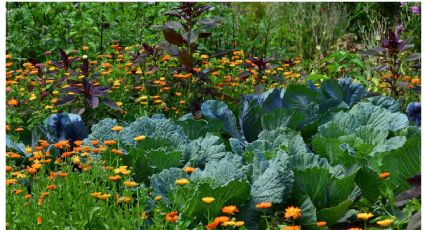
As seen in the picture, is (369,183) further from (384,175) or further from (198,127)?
(198,127)

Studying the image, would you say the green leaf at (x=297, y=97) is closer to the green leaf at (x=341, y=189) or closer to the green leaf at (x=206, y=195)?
the green leaf at (x=341, y=189)

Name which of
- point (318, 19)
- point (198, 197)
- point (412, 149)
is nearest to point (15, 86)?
point (198, 197)

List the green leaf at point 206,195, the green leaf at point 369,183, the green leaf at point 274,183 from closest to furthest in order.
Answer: the green leaf at point 206,195 < the green leaf at point 274,183 < the green leaf at point 369,183

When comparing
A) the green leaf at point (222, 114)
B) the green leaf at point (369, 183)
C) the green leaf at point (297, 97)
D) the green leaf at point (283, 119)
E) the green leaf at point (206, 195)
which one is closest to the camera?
the green leaf at point (206, 195)

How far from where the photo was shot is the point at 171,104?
5.30 meters

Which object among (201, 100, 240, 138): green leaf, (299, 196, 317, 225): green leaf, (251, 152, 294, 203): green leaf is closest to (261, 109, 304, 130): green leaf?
(201, 100, 240, 138): green leaf

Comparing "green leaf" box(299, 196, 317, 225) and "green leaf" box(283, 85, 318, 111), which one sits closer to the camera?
"green leaf" box(299, 196, 317, 225)

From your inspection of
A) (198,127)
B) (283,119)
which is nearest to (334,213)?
(283,119)

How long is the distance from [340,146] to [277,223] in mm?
736

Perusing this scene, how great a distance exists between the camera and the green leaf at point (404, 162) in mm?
3408

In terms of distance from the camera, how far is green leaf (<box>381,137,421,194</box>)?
3.41 meters

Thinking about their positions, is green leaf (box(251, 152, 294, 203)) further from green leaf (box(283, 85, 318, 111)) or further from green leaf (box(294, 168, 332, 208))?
green leaf (box(283, 85, 318, 111))

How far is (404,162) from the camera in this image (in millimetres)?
3428

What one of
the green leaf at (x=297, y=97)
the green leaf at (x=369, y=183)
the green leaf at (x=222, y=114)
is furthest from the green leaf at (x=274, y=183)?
the green leaf at (x=297, y=97)
